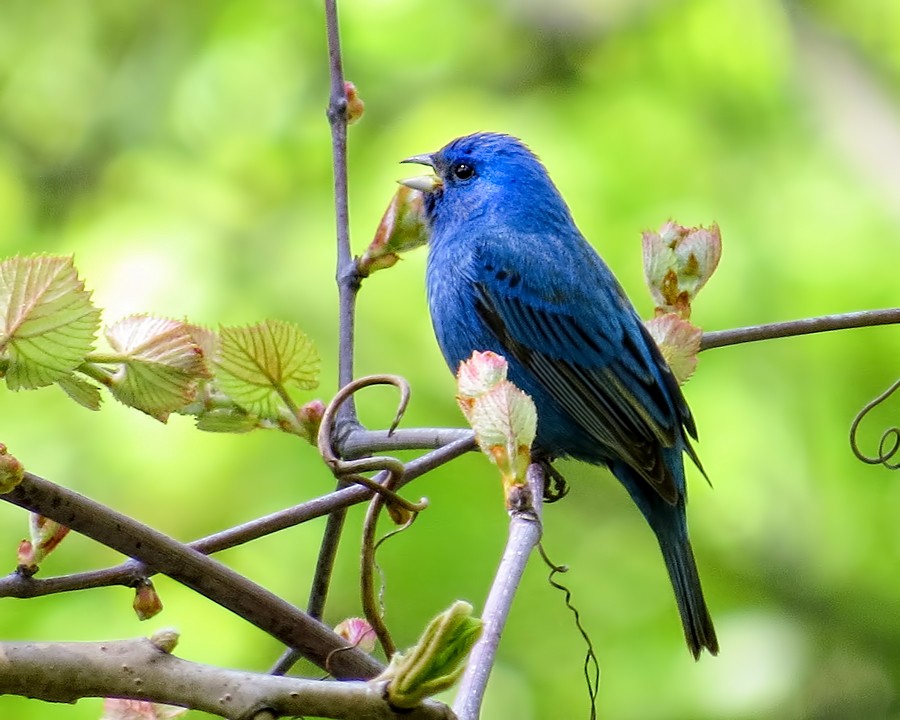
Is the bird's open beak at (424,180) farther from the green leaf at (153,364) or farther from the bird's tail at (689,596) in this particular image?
the green leaf at (153,364)

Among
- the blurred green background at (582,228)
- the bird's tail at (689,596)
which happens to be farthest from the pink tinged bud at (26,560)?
the blurred green background at (582,228)

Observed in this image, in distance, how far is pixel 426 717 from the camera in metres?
0.71

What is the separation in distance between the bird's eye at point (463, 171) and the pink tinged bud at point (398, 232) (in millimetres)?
1293

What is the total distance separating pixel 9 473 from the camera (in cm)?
82

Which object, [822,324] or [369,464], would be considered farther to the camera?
[822,324]

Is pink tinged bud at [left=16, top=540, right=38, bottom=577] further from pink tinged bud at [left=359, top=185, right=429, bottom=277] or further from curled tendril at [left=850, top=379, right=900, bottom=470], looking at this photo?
curled tendril at [left=850, top=379, right=900, bottom=470]

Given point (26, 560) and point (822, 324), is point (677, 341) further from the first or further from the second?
point (26, 560)

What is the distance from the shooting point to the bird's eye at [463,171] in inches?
116

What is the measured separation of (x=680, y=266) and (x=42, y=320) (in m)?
1.19

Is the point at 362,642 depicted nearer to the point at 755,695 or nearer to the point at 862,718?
the point at 755,695

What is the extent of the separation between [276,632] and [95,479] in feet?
7.93

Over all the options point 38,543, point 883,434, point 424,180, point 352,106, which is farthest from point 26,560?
point 424,180

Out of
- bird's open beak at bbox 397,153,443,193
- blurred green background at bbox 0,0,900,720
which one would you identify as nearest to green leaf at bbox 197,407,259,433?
bird's open beak at bbox 397,153,443,193

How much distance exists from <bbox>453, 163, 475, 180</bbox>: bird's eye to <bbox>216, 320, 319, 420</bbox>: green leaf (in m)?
1.65
